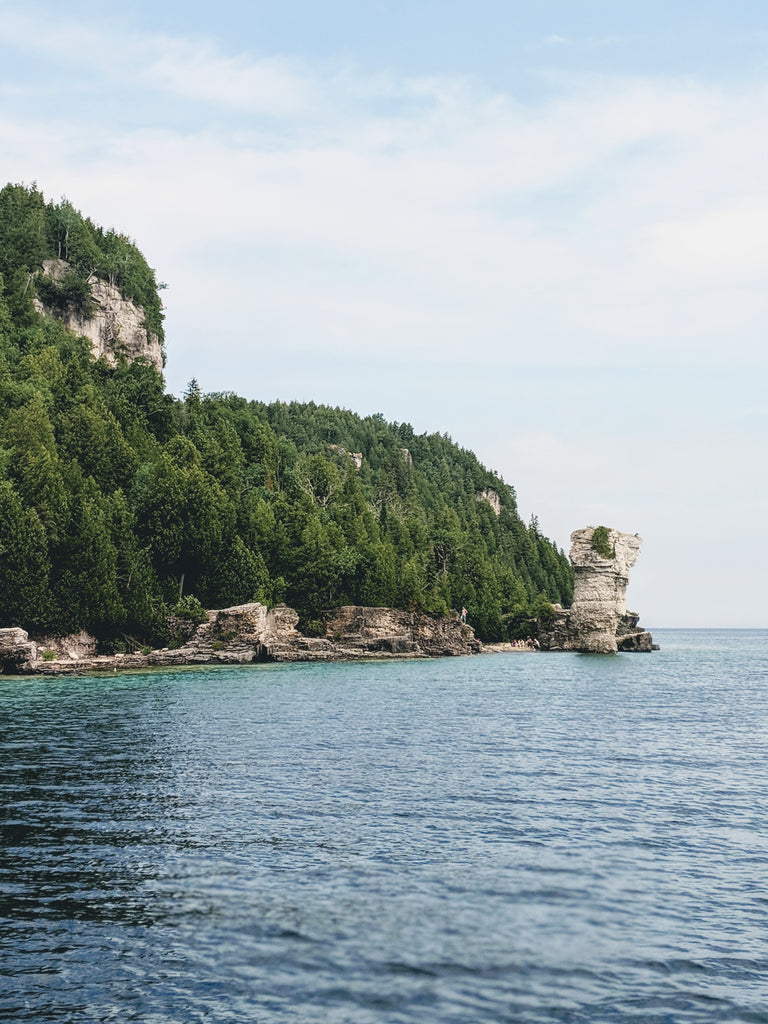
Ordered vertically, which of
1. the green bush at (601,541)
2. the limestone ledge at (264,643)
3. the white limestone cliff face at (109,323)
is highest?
the white limestone cliff face at (109,323)

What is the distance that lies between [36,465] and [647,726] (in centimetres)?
7213

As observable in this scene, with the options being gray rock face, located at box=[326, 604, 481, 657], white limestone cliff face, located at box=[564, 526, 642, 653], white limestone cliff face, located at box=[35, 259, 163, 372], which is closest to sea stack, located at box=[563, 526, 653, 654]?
white limestone cliff face, located at box=[564, 526, 642, 653]

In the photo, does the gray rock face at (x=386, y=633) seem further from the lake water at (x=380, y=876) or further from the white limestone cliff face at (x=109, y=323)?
the lake water at (x=380, y=876)

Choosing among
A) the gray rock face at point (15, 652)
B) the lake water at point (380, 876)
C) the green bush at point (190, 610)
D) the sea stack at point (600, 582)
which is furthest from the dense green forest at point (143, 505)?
the lake water at point (380, 876)

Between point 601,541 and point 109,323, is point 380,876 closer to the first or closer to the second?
point 601,541

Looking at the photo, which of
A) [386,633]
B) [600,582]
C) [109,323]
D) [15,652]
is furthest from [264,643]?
[109,323]

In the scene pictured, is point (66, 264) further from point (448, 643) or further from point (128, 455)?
point (448, 643)

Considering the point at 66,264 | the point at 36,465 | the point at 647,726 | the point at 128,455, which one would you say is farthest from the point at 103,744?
the point at 66,264

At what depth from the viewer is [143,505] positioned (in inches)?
4375

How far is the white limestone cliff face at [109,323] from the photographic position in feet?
543

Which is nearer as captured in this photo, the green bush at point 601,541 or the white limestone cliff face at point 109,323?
the green bush at point 601,541

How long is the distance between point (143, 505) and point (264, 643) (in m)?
22.6

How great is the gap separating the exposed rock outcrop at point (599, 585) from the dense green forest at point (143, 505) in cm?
2068

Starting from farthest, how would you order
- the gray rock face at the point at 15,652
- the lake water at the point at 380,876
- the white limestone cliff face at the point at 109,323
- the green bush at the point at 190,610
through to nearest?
the white limestone cliff face at the point at 109,323 → the green bush at the point at 190,610 → the gray rock face at the point at 15,652 → the lake water at the point at 380,876
